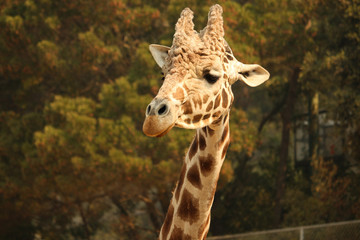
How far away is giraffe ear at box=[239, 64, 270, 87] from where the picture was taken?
3.67 m

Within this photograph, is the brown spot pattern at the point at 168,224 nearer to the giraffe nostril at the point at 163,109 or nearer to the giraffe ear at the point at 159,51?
the giraffe ear at the point at 159,51

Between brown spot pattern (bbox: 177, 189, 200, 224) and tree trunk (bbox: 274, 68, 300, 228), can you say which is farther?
Answer: tree trunk (bbox: 274, 68, 300, 228)

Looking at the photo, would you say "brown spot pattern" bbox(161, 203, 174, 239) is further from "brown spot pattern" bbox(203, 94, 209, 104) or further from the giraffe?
"brown spot pattern" bbox(203, 94, 209, 104)

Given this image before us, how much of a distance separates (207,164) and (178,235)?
571 mm

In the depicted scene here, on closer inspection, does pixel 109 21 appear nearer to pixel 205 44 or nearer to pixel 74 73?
pixel 74 73

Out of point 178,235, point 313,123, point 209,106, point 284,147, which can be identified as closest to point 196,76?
point 209,106

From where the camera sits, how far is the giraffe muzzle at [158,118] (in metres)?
2.77

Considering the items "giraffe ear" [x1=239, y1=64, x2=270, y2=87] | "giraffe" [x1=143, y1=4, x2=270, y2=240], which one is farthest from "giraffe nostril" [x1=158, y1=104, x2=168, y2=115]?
"giraffe ear" [x1=239, y1=64, x2=270, y2=87]

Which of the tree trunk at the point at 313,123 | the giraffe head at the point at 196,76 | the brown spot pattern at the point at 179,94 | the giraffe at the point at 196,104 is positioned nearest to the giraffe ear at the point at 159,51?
the giraffe at the point at 196,104

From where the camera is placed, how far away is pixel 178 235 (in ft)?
12.2

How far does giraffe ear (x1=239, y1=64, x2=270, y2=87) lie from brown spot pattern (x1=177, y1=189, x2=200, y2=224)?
908mm

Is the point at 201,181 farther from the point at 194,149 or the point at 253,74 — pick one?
the point at 253,74

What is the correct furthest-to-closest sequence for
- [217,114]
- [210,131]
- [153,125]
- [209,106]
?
1. [210,131]
2. [217,114]
3. [209,106]
4. [153,125]

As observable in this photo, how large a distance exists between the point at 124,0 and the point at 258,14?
347 cm
